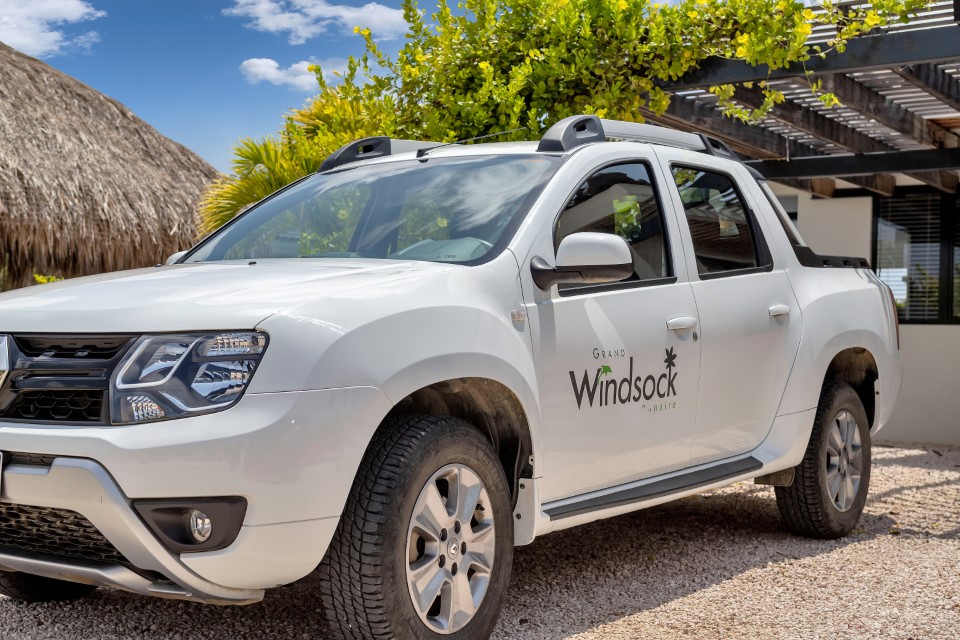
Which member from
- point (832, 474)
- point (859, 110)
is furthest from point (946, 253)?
point (832, 474)

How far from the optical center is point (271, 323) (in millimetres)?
3146

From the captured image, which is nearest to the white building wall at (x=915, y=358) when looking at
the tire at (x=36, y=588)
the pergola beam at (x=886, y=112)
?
the pergola beam at (x=886, y=112)

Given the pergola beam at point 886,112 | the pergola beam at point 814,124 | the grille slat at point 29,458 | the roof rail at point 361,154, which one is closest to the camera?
the grille slat at point 29,458

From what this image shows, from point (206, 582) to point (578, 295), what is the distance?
5.62ft

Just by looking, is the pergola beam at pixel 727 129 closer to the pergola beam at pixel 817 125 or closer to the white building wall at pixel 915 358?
the pergola beam at pixel 817 125

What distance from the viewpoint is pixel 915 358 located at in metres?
13.4

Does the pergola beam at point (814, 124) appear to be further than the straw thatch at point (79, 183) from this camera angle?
No

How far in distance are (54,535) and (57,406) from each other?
→ 387 millimetres

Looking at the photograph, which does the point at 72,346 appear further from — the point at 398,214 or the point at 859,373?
the point at 859,373

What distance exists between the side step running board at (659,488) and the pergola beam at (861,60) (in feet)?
10.2

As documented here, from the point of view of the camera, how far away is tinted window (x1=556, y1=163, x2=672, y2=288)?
441cm

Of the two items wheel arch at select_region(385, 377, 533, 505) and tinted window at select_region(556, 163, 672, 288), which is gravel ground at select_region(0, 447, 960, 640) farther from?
tinted window at select_region(556, 163, 672, 288)

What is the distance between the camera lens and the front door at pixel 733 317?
4.83 meters

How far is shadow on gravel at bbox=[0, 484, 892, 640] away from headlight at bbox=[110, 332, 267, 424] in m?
1.28
